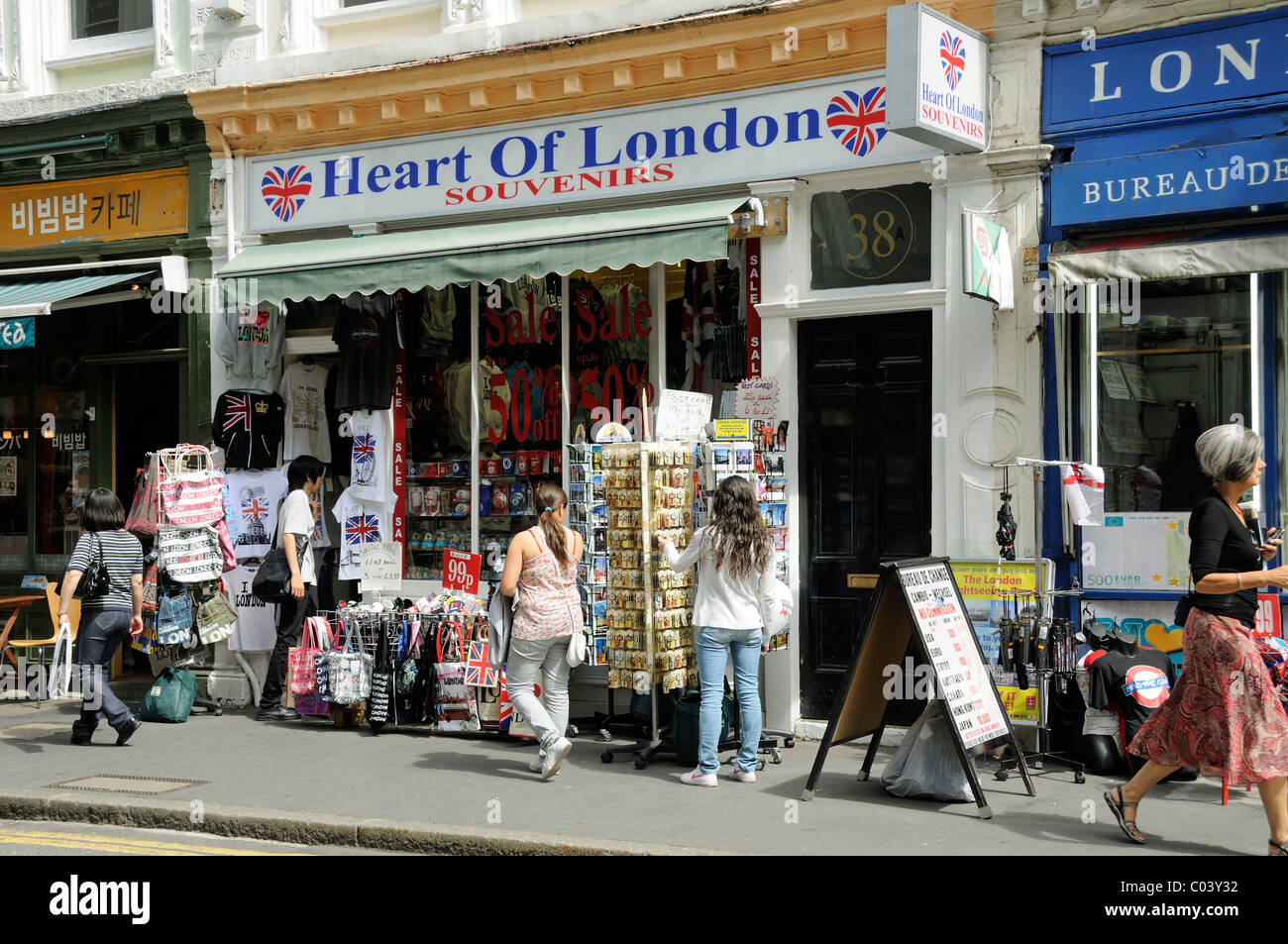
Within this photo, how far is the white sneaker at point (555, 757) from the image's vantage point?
8.22m

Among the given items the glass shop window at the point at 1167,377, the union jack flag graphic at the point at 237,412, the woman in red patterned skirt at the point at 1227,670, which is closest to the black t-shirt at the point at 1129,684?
the glass shop window at the point at 1167,377

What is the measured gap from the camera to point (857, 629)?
9602mm

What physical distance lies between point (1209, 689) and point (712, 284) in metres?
5.25

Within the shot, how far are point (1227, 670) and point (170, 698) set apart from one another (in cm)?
781

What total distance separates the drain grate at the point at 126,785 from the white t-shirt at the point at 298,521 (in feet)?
8.16

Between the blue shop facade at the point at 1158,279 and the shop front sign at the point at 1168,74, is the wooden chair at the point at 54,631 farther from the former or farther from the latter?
the shop front sign at the point at 1168,74

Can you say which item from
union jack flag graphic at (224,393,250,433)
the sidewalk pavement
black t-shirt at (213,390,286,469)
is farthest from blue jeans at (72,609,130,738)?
union jack flag graphic at (224,393,250,433)

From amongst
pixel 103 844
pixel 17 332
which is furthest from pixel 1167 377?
pixel 17 332

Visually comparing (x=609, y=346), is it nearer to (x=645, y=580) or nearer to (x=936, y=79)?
(x=645, y=580)

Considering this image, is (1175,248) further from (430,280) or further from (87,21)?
(87,21)

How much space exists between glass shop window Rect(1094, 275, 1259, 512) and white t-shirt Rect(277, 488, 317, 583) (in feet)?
19.7

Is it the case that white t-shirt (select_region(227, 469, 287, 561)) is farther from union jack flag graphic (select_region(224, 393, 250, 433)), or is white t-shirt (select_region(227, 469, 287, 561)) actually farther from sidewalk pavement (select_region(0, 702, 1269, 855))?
sidewalk pavement (select_region(0, 702, 1269, 855))

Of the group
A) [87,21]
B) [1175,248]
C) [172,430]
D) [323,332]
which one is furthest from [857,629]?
[87,21]
